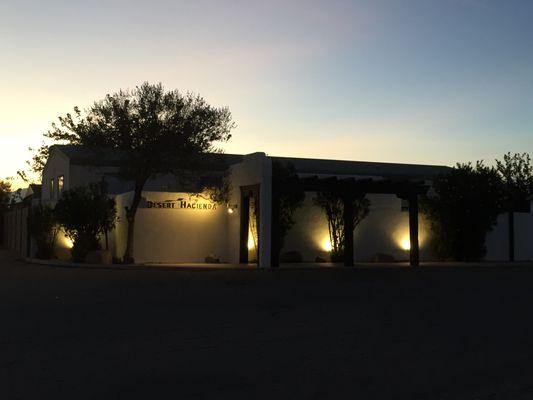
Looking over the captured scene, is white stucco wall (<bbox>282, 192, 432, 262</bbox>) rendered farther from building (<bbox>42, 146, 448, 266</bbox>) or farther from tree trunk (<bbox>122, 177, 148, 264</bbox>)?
tree trunk (<bbox>122, 177, 148, 264</bbox>)

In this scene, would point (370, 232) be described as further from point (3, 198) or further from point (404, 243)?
point (3, 198)

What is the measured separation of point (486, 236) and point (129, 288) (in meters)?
20.2

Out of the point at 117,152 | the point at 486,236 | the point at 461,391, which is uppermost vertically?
the point at 117,152

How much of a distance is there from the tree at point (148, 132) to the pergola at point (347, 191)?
13.8 feet

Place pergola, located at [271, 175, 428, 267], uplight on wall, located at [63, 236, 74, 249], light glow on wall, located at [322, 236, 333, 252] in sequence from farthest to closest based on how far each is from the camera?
uplight on wall, located at [63, 236, 74, 249] → light glow on wall, located at [322, 236, 333, 252] → pergola, located at [271, 175, 428, 267]

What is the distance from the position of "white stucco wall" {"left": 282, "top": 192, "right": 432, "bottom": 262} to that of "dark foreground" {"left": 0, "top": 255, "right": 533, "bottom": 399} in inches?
444

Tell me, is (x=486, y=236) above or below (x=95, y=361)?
above

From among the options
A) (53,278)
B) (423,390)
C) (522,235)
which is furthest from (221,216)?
(423,390)

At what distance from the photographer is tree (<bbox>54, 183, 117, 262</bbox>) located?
89.6ft

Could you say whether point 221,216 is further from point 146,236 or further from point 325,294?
point 325,294

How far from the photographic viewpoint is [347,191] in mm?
25594

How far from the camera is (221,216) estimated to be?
28.3 metres

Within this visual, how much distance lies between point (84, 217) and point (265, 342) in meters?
20.1

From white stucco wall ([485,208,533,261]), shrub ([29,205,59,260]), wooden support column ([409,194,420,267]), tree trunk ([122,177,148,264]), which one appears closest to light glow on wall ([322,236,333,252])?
wooden support column ([409,194,420,267])
